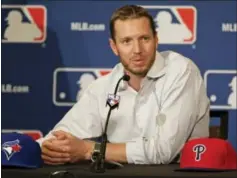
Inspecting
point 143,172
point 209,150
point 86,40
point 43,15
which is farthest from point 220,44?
point 143,172

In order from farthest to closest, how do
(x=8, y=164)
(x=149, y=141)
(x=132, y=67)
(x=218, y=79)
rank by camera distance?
(x=218, y=79)
(x=132, y=67)
(x=149, y=141)
(x=8, y=164)

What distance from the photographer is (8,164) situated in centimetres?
165

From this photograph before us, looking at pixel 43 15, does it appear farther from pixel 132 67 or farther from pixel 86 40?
pixel 132 67

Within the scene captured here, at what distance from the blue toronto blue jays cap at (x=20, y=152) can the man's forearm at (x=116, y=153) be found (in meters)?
0.26

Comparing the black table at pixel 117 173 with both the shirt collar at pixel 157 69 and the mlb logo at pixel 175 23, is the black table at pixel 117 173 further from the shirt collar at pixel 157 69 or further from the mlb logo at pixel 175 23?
the mlb logo at pixel 175 23

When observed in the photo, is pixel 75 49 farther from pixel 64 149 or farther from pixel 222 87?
pixel 64 149

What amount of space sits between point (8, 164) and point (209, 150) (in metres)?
0.57

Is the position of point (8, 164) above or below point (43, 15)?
below

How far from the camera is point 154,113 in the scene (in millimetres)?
2086

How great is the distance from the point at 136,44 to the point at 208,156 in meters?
0.57

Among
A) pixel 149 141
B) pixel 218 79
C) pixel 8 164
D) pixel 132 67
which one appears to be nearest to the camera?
pixel 8 164

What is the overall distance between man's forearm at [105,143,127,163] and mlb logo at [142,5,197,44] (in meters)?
0.89

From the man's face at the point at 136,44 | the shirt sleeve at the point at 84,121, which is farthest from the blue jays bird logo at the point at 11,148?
the man's face at the point at 136,44

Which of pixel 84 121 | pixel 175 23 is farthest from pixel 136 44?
pixel 175 23
